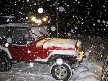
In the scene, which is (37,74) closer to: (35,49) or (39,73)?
(39,73)

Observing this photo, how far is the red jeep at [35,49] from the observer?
932cm

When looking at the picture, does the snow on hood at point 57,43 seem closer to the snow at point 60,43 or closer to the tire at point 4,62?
the snow at point 60,43

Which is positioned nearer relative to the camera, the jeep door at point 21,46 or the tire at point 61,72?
the tire at point 61,72

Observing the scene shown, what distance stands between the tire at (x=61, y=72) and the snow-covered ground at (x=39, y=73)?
29cm

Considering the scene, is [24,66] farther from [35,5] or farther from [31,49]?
[35,5]

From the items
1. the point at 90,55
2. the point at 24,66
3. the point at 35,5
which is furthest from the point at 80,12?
the point at 24,66

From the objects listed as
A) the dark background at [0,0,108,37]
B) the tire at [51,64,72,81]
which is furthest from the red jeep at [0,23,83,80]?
the dark background at [0,0,108,37]

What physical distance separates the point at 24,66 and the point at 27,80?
2.21 m

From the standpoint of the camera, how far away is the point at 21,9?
29516 mm

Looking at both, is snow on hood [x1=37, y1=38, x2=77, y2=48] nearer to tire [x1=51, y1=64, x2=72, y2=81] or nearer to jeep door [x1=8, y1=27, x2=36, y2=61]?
jeep door [x1=8, y1=27, x2=36, y2=61]

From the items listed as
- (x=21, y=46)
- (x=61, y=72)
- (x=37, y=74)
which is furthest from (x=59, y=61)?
(x=21, y=46)

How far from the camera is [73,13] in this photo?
25.5 m

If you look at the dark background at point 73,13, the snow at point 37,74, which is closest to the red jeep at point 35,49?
the snow at point 37,74

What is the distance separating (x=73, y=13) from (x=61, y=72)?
16904 millimetres
